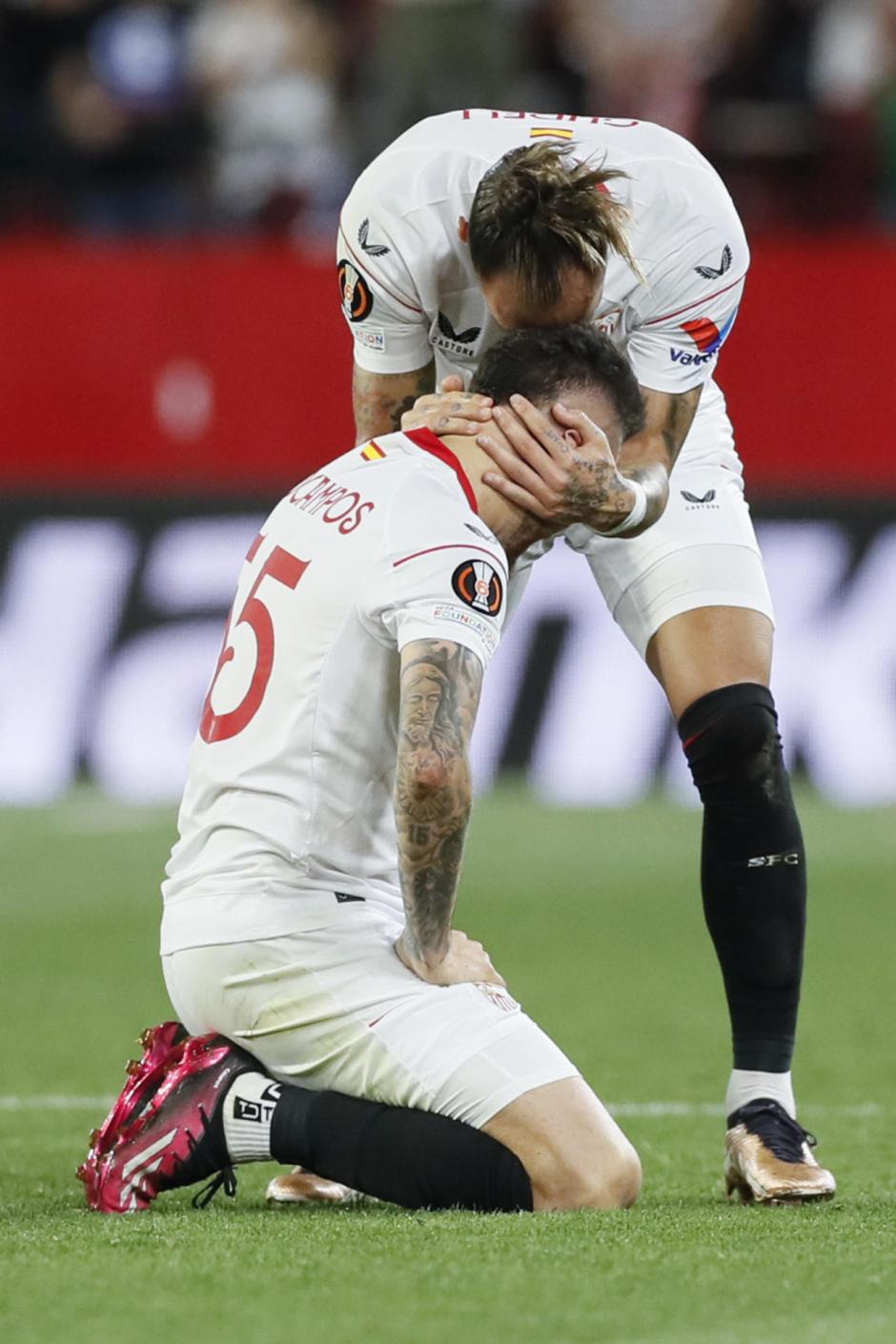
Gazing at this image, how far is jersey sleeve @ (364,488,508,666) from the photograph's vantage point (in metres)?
3.52

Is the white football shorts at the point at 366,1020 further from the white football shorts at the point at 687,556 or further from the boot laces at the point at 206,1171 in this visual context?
the white football shorts at the point at 687,556

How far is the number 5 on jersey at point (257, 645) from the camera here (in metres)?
3.78

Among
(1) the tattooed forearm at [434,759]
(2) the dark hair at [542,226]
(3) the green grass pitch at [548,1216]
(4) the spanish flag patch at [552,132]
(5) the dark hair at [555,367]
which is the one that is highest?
(4) the spanish flag patch at [552,132]

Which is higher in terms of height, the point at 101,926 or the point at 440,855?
the point at 440,855

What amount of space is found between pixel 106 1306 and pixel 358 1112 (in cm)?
86

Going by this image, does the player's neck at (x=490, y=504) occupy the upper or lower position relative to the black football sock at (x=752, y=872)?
upper

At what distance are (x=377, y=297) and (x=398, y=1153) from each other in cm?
164

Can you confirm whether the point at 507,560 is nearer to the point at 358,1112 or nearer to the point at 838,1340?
the point at 358,1112

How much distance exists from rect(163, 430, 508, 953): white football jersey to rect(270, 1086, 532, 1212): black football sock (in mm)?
294

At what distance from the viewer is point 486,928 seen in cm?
752

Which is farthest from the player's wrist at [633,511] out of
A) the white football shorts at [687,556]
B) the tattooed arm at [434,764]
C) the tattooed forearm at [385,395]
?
the tattooed forearm at [385,395]

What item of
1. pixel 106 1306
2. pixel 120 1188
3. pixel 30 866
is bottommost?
pixel 30 866

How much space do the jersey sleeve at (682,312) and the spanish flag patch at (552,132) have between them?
32 centimetres

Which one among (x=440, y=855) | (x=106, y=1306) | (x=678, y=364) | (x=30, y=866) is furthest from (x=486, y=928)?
(x=106, y=1306)
